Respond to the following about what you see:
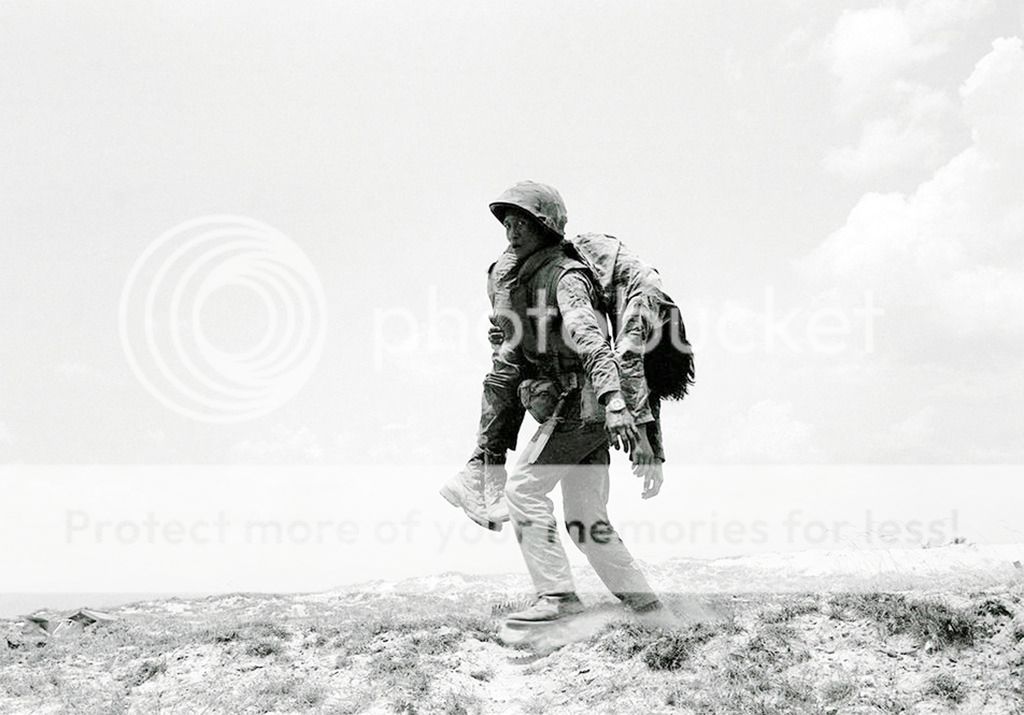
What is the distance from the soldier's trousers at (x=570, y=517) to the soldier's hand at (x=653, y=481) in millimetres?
502

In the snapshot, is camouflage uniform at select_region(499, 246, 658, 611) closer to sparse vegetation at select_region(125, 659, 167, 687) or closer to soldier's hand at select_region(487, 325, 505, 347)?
soldier's hand at select_region(487, 325, 505, 347)

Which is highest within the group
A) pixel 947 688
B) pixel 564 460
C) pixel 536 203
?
pixel 536 203

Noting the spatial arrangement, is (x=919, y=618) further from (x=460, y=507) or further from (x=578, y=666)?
(x=460, y=507)

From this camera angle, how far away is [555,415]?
6.77 m

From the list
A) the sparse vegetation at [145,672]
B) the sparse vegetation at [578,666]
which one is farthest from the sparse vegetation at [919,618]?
the sparse vegetation at [145,672]

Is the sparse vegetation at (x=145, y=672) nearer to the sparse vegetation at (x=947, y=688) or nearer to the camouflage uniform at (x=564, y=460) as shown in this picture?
the camouflage uniform at (x=564, y=460)

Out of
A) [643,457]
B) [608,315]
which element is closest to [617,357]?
[608,315]

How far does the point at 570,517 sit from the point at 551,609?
739mm

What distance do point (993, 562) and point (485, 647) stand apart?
25.0 feet

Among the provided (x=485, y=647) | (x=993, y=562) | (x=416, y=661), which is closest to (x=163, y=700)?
(x=416, y=661)

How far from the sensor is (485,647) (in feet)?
21.4

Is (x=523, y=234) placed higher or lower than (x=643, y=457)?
higher

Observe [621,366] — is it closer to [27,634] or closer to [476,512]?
[476,512]

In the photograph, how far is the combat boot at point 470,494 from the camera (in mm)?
7172
